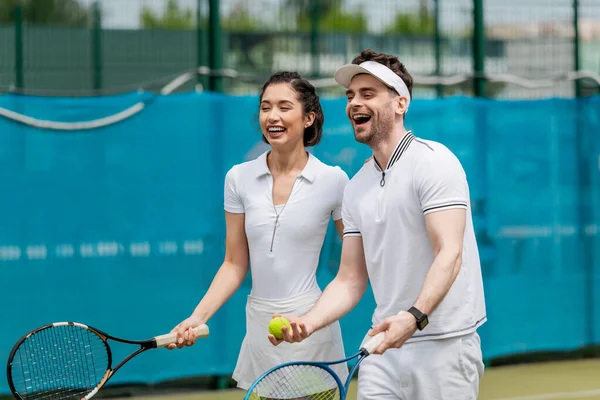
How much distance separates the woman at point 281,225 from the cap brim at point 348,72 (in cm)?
44

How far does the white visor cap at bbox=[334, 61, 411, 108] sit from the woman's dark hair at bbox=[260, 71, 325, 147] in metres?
0.49

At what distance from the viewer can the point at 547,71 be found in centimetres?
765

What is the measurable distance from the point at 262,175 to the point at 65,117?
8.35ft

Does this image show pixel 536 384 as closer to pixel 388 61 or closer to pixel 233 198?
pixel 233 198

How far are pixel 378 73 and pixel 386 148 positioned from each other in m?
0.24

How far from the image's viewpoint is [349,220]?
12.0 feet

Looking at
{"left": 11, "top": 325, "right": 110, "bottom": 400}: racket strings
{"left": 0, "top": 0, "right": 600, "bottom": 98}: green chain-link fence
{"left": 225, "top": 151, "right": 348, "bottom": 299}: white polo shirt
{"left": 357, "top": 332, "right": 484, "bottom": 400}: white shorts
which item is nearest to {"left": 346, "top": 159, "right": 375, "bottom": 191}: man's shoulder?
{"left": 225, "top": 151, "right": 348, "bottom": 299}: white polo shirt

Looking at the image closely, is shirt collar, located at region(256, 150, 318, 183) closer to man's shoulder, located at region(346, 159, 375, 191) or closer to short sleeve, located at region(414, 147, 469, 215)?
man's shoulder, located at region(346, 159, 375, 191)

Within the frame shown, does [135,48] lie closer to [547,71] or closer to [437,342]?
[547,71]

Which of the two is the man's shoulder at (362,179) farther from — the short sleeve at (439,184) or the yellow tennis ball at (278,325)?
the yellow tennis ball at (278,325)

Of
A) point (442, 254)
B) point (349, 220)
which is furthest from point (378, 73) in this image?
point (442, 254)

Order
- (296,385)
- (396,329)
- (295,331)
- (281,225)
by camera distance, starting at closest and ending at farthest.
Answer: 1. (396,329)
2. (295,331)
3. (296,385)
4. (281,225)

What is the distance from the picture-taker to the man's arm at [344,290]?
3.61m

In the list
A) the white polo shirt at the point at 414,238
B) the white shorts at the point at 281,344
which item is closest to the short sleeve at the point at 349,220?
the white polo shirt at the point at 414,238
